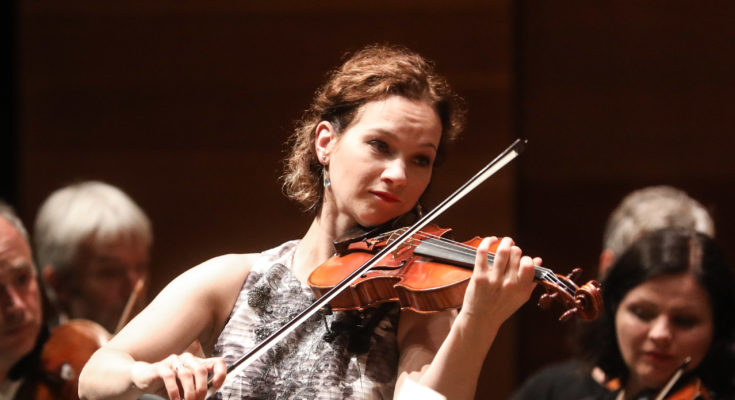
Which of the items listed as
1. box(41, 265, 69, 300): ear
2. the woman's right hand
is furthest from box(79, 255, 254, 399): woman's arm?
box(41, 265, 69, 300): ear

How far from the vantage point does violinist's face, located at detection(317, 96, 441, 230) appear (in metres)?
1.39

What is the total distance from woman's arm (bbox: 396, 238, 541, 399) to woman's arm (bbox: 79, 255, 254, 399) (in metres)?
0.29

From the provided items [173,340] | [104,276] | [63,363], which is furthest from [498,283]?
[104,276]

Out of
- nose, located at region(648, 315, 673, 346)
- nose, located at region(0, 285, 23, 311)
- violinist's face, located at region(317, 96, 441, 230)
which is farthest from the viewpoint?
nose, located at region(0, 285, 23, 311)

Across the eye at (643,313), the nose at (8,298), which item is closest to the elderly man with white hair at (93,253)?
the nose at (8,298)

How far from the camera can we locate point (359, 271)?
130 cm

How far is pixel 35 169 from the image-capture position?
2.95m

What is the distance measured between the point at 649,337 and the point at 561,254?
4.15ft

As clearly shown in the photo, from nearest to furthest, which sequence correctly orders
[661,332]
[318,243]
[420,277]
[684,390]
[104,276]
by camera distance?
[420,277] < [318,243] < [684,390] < [661,332] < [104,276]

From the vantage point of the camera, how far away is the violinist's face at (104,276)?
2250 mm

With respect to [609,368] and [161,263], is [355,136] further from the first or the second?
[161,263]

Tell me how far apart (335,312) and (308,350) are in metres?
0.07

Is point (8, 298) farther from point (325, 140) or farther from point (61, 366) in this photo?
point (325, 140)

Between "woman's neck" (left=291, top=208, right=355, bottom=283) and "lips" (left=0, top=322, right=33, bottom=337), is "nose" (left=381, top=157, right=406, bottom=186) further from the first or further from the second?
"lips" (left=0, top=322, right=33, bottom=337)
